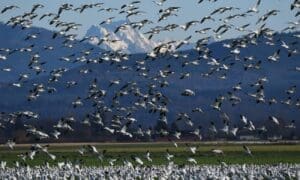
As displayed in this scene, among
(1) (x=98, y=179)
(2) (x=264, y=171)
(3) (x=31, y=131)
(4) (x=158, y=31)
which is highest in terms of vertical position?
(4) (x=158, y=31)

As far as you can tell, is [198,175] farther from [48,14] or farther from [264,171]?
[48,14]

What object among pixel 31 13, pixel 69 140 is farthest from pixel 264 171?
pixel 69 140

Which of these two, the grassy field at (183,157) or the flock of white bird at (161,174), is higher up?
the flock of white bird at (161,174)

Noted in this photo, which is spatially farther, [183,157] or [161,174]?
[183,157]

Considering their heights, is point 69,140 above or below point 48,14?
below

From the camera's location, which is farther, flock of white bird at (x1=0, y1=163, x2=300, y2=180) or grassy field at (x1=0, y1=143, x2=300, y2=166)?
grassy field at (x1=0, y1=143, x2=300, y2=166)

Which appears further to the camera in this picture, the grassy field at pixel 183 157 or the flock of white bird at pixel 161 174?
the grassy field at pixel 183 157

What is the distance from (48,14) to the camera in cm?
5366

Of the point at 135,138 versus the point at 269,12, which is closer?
the point at 269,12

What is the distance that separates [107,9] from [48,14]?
3898 millimetres

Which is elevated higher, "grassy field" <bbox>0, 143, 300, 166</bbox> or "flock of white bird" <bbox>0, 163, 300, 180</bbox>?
"flock of white bird" <bbox>0, 163, 300, 180</bbox>

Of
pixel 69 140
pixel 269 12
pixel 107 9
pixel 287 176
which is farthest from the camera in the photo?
pixel 69 140

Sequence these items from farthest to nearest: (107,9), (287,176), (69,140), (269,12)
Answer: (69,140), (287,176), (107,9), (269,12)

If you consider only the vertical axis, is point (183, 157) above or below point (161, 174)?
below
